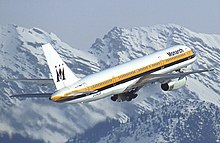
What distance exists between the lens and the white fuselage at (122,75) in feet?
540

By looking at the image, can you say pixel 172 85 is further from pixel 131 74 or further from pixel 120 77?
pixel 120 77

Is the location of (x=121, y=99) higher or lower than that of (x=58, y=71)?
lower

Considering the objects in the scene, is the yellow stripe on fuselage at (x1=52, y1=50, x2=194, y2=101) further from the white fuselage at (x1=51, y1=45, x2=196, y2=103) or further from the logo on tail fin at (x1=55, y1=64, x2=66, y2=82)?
the logo on tail fin at (x1=55, y1=64, x2=66, y2=82)

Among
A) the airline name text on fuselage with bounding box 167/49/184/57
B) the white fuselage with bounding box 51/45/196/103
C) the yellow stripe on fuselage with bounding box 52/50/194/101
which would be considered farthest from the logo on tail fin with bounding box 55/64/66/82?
the airline name text on fuselage with bounding box 167/49/184/57

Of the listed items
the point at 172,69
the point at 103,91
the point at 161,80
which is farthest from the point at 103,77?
the point at 172,69

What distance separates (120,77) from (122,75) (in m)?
0.86

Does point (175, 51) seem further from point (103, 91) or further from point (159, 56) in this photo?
point (103, 91)

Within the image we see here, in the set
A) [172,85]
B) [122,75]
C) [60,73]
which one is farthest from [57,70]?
[172,85]

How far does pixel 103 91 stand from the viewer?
170 metres

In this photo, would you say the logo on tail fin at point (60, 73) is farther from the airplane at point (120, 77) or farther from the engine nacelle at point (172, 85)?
the engine nacelle at point (172, 85)

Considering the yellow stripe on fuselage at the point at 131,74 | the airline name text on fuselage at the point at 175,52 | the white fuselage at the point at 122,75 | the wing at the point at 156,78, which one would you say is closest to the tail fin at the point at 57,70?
the white fuselage at the point at 122,75

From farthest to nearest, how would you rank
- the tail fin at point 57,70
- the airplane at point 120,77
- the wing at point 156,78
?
the wing at point 156,78
the tail fin at point 57,70
the airplane at point 120,77

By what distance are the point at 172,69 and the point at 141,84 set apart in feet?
54.3

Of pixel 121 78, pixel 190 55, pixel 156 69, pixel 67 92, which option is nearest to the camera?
pixel 67 92
